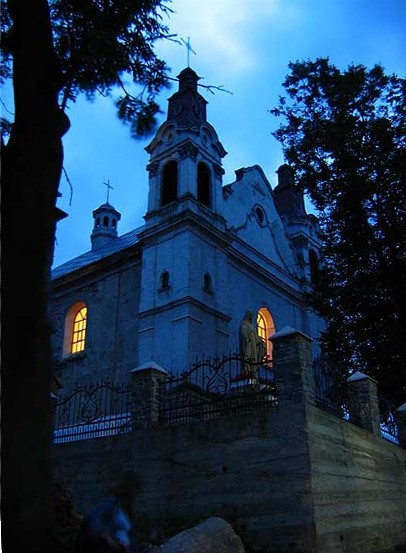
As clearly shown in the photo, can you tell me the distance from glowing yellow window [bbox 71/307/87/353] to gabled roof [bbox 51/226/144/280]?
183 cm

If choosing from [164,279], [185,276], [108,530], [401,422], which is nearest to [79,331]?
[164,279]

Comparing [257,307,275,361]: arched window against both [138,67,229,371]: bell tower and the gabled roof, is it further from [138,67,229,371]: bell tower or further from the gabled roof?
the gabled roof

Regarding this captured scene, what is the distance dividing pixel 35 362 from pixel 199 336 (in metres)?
13.4

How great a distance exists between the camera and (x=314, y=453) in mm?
7832

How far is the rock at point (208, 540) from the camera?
6.66 meters

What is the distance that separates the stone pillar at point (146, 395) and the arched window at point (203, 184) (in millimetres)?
10825

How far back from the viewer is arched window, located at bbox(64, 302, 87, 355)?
21391mm

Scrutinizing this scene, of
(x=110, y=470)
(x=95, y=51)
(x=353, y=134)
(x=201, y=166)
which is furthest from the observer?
(x=201, y=166)

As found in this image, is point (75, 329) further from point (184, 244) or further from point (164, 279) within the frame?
point (184, 244)

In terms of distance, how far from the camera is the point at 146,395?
970 cm

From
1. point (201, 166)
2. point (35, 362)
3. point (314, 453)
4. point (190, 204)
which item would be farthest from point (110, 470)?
point (201, 166)

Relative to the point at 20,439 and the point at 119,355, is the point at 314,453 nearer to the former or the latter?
the point at 20,439

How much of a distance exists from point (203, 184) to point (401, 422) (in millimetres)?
11099

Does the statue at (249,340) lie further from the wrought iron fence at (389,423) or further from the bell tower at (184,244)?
the wrought iron fence at (389,423)
